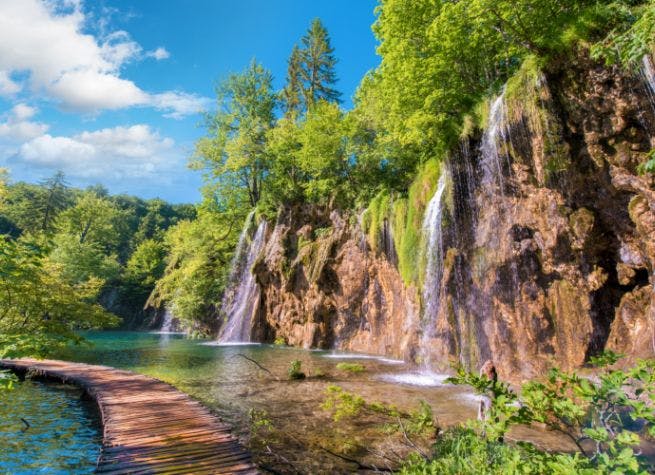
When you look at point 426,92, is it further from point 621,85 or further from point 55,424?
point 55,424

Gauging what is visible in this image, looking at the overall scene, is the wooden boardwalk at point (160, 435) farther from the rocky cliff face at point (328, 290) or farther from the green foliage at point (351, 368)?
the rocky cliff face at point (328, 290)

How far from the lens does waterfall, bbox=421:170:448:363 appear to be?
15102 millimetres

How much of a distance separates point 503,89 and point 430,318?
859 centimetres

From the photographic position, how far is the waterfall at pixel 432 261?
15.1 m

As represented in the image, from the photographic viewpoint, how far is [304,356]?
64.1ft

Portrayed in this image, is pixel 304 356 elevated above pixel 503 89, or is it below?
below

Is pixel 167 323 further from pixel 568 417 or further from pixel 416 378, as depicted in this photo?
pixel 568 417

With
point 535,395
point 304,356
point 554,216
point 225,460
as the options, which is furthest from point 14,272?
point 304,356

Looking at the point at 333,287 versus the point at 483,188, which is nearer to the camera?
the point at 483,188

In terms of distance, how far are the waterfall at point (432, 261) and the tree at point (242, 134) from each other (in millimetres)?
19044

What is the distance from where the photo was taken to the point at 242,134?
3194 cm

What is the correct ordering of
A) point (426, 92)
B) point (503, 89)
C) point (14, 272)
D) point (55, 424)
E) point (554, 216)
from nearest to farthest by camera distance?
1. point (14, 272)
2. point (55, 424)
3. point (554, 216)
4. point (503, 89)
5. point (426, 92)

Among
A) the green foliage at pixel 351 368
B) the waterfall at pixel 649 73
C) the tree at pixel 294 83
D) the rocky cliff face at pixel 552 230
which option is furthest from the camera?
the tree at pixel 294 83

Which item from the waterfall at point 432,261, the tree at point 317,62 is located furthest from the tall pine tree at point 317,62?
the waterfall at point 432,261
